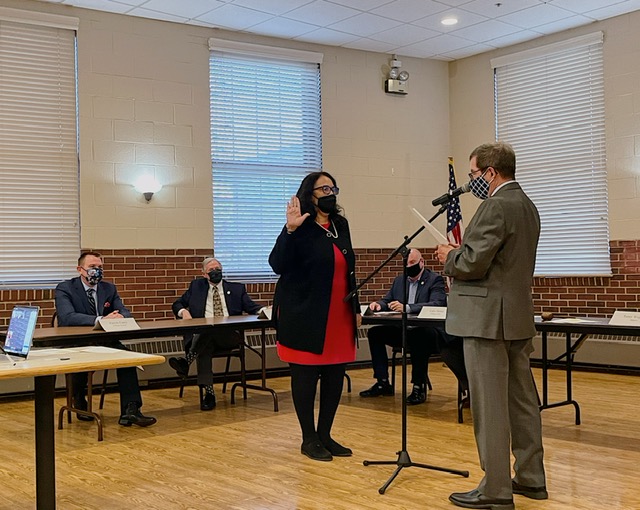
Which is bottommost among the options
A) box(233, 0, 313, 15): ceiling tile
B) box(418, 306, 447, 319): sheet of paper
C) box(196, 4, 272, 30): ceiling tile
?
box(418, 306, 447, 319): sheet of paper

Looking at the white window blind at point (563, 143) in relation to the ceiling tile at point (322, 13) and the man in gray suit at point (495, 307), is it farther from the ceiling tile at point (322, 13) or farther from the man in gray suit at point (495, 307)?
the man in gray suit at point (495, 307)

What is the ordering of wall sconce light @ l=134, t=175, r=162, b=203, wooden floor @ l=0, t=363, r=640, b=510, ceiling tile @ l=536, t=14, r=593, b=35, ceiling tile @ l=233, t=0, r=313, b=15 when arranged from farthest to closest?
ceiling tile @ l=536, t=14, r=593, b=35 → wall sconce light @ l=134, t=175, r=162, b=203 → ceiling tile @ l=233, t=0, r=313, b=15 → wooden floor @ l=0, t=363, r=640, b=510

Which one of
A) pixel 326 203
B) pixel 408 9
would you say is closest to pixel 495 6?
pixel 408 9

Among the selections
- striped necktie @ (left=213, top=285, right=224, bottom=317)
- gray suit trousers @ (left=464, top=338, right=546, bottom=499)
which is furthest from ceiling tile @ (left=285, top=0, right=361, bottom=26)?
gray suit trousers @ (left=464, top=338, right=546, bottom=499)

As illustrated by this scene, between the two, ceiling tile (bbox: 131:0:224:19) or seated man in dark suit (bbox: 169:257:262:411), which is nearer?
seated man in dark suit (bbox: 169:257:262:411)

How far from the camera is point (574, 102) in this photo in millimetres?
7910

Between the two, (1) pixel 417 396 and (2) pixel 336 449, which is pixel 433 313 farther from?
(2) pixel 336 449

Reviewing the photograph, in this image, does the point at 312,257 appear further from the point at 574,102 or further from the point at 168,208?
the point at 574,102

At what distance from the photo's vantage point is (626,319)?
444 cm

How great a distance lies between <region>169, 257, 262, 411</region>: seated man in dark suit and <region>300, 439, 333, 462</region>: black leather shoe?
173 cm

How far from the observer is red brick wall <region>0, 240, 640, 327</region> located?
22.8 ft

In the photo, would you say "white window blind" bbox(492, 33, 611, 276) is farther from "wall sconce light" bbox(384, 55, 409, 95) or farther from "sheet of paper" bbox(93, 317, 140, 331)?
"sheet of paper" bbox(93, 317, 140, 331)

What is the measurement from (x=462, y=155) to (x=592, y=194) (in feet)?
5.58

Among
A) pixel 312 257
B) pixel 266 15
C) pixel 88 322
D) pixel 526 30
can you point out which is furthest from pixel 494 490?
pixel 526 30
